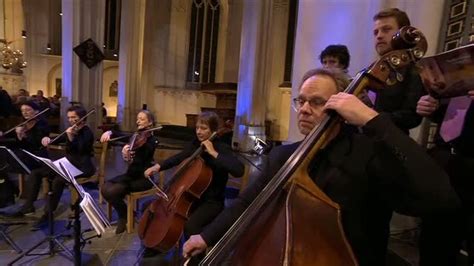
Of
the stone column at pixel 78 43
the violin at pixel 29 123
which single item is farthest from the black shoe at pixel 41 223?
the stone column at pixel 78 43

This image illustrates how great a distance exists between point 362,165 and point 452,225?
0.68m

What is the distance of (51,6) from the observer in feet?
50.8

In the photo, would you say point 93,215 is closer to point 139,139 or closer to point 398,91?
point 139,139

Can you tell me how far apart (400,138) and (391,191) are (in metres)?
0.26

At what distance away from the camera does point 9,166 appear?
12.3 feet

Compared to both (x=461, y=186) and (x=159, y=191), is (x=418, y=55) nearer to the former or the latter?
(x=461, y=186)

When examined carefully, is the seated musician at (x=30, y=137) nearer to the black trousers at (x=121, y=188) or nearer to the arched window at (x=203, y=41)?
the black trousers at (x=121, y=188)

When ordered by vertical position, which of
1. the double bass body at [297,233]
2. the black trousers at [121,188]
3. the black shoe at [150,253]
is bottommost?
the black shoe at [150,253]

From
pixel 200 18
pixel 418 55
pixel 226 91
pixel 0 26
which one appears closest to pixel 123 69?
pixel 226 91

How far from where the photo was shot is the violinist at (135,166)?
3518 millimetres

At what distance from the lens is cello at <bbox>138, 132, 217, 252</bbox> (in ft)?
8.43

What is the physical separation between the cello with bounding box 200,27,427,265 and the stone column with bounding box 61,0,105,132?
8.63 metres

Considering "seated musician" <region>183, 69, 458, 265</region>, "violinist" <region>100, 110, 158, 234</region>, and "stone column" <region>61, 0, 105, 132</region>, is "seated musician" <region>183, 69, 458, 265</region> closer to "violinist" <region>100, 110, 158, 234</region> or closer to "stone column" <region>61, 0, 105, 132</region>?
"violinist" <region>100, 110, 158, 234</region>

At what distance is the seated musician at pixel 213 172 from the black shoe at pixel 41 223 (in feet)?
4.94
